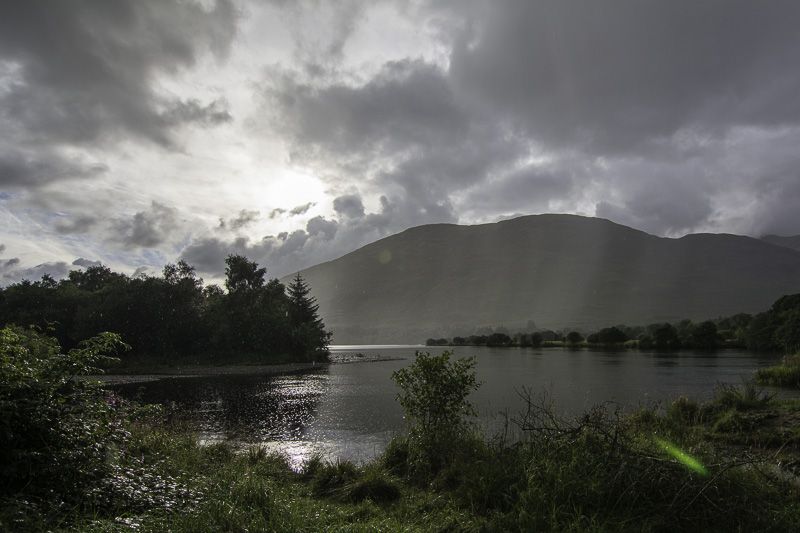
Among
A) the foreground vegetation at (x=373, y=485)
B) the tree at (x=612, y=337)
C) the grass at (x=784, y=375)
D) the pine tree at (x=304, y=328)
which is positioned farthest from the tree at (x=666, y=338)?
the foreground vegetation at (x=373, y=485)

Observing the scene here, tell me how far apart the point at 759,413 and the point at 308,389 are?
37.4 m

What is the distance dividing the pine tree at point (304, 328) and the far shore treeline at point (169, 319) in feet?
0.74

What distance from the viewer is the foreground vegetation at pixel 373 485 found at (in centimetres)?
864

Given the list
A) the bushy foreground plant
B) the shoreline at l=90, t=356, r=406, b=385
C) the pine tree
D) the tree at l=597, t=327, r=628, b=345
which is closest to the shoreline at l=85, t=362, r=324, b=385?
the shoreline at l=90, t=356, r=406, b=385

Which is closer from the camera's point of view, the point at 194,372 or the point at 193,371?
the point at 194,372

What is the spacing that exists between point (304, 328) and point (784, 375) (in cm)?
8279

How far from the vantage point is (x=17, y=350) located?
10.3 meters

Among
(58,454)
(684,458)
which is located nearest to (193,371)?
(58,454)

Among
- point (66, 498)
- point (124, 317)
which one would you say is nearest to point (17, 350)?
point (66, 498)

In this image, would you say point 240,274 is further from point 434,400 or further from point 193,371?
point 434,400

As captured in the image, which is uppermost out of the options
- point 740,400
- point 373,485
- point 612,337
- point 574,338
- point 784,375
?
point 740,400

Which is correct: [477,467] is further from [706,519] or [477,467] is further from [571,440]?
[706,519]

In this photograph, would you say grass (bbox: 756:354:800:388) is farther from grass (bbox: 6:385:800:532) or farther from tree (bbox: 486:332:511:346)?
tree (bbox: 486:332:511:346)

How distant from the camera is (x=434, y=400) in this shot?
15.1 meters
